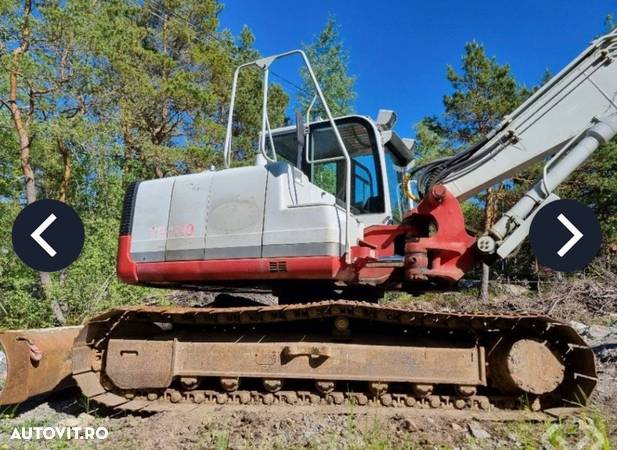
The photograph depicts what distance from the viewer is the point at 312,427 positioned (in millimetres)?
3518

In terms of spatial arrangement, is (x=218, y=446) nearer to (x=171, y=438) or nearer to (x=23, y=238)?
(x=171, y=438)

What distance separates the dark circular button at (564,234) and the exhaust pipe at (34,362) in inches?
180

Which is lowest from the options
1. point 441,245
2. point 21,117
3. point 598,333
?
point 598,333

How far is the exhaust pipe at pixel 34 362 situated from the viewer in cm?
400

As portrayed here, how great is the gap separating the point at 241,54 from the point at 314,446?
22410 millimetres

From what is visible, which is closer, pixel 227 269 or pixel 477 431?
pixel 477 431

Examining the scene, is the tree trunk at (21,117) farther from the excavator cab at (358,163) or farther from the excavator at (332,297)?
the excavator cab at (358,163)

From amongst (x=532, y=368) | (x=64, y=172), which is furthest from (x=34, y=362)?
(x=64, y=172)

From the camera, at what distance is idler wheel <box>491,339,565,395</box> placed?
146 inches

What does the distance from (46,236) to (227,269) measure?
344 centimetres

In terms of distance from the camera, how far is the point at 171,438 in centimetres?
345

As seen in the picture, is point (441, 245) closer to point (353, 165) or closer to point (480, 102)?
point (353, 165)

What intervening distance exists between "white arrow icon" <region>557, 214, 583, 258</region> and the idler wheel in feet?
3.16

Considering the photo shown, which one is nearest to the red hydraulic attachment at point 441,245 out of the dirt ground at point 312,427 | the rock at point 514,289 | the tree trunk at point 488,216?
the dirt ground at point 312,427
